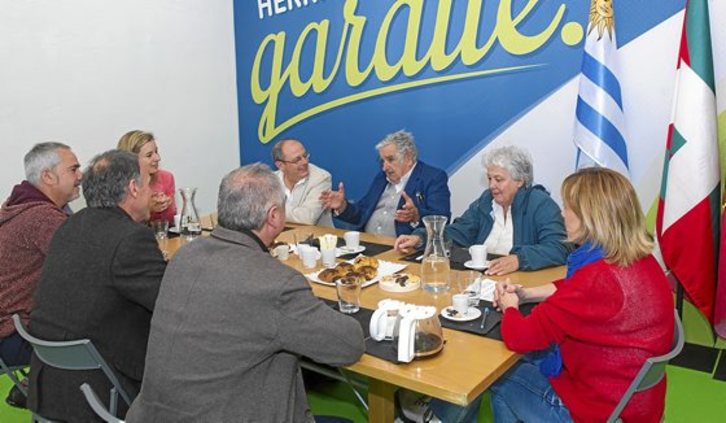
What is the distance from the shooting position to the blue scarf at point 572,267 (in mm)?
1662

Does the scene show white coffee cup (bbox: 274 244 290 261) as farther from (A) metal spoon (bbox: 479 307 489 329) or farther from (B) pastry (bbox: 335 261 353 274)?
(A) metal spoon (bbox: 479 307 489 329)

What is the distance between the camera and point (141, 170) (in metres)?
2.10

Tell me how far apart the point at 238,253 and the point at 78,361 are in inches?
27.5

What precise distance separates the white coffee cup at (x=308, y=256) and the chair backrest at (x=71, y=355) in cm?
88

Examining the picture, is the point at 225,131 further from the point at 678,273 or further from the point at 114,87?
the point at 678,273

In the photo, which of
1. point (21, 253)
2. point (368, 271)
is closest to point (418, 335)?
point (368, 271)

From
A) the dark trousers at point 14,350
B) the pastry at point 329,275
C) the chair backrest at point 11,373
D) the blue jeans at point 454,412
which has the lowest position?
the blue jeans at point 454,412

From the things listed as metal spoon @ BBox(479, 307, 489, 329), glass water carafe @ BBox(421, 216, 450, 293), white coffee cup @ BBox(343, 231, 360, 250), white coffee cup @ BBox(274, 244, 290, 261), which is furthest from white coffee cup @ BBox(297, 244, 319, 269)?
metal spoon @ BBox(479, 307, 489, 329)

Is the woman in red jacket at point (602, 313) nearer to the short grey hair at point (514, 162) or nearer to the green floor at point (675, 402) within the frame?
the short grey hair at point (514, 162)

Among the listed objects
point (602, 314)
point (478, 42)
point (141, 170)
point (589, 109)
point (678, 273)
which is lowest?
point (678, 273)

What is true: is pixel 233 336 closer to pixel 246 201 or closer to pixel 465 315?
pixel 246 201

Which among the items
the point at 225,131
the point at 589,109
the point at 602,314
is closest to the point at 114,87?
the point at 225,131

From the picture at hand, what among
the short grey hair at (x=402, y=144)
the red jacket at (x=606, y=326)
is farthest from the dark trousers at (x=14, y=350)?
the short grey hair at (x=402, y=144)

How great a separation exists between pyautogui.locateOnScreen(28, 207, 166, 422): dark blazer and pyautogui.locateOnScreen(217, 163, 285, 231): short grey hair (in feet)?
1.36
